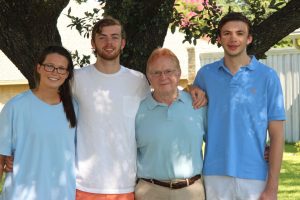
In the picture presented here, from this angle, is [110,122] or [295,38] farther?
[295,38]

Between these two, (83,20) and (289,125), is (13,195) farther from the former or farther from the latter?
(289,125)

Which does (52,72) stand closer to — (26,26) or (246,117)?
(26,26)

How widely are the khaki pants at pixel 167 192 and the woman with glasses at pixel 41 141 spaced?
59 centimetres

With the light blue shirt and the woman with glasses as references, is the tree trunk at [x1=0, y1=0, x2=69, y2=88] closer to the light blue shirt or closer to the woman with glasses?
the woman with glasses

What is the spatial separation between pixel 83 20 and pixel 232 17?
2393 millimetres

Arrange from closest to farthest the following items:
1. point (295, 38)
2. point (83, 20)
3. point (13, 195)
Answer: point (13, 195) → point (83, 20) → point (295, 38)

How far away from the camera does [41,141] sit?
4402mm

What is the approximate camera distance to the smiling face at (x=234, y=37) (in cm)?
451

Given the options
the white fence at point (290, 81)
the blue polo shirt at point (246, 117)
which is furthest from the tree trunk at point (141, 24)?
the white fence at point (290, 81)

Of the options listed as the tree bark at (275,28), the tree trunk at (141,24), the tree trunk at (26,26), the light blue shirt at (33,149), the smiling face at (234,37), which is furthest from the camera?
the tree trunk at (141,24)

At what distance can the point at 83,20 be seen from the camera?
255 inches

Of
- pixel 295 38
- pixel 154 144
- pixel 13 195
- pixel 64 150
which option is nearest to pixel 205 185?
pixel 154 144

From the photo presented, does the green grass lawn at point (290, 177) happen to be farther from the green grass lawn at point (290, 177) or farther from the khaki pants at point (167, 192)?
the khaki pants at point (167, 192)

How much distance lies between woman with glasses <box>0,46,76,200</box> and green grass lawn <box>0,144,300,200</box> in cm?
579
